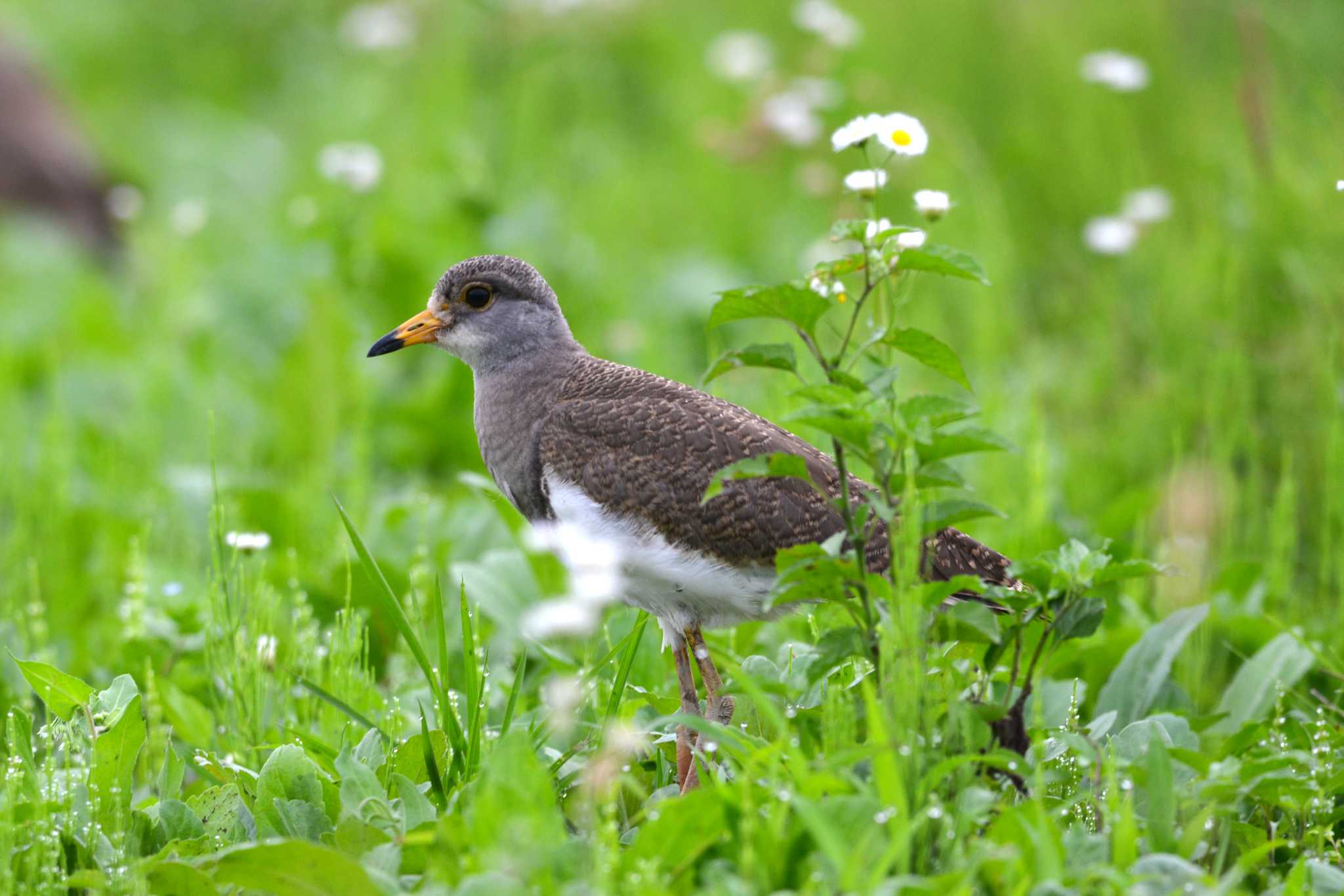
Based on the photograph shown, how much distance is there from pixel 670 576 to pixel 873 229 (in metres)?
1.03

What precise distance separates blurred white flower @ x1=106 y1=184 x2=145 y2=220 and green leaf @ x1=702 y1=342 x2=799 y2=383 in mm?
4939

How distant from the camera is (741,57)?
27.7 feet

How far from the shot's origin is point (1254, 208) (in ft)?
20.0

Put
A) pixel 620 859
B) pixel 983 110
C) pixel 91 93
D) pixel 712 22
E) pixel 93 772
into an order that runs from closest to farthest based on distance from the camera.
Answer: pixel 620 859, pixel 93 772, pixel 983 110, pixel 712 22, pixel 91 93

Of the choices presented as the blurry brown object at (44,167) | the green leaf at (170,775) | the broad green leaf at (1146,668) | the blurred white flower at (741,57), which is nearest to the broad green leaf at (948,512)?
the broad green leaf at (1146,668)

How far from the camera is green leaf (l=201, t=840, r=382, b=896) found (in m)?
2.63

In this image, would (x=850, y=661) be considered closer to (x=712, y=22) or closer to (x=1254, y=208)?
(x=1254, y=208)

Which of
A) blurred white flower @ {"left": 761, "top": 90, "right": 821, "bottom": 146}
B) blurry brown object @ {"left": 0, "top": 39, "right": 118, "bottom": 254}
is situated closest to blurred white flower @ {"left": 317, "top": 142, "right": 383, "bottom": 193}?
blurred white flower @ {"left": 761, "top": 90, "right": 821, "bottom": 146}

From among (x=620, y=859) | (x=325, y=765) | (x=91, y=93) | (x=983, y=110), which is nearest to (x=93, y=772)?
(x=325, y=765)

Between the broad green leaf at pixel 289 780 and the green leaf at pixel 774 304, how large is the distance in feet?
4.25

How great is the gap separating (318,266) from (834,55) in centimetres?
292

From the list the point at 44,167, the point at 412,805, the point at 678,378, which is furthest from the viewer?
the point at 44,167

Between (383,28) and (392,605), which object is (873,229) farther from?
(383,28)

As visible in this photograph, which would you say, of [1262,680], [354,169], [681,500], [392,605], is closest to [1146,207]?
[1262,680]
